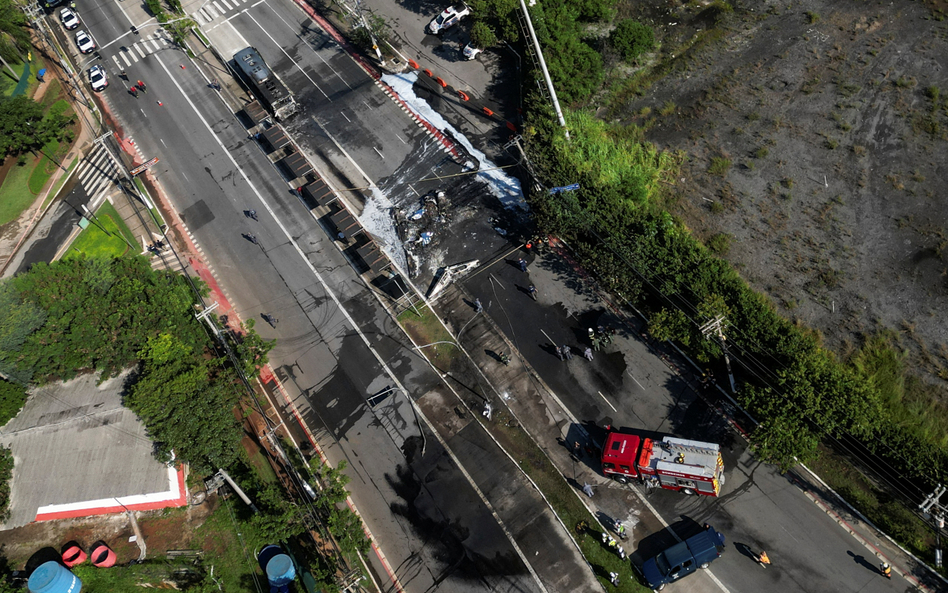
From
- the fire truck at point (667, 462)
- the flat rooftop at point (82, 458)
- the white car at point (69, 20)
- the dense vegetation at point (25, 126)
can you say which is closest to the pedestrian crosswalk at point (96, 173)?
the dense vegetation at point (25, 126)

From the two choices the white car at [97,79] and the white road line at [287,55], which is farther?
the white car at [97,79]

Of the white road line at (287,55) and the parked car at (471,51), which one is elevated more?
the white road line at (287,55)

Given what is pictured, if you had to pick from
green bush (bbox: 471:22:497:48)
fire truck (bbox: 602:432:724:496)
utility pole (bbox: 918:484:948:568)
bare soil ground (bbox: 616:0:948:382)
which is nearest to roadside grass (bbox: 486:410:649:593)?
fire truck (bbox: 602:432:724:496)

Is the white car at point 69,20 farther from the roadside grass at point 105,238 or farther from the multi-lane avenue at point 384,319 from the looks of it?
the roadside grass at point 105,238

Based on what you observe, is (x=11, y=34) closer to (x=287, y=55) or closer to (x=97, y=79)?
(x=97, y=79)

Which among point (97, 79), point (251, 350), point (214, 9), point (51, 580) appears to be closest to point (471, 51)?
point (214, 9)
